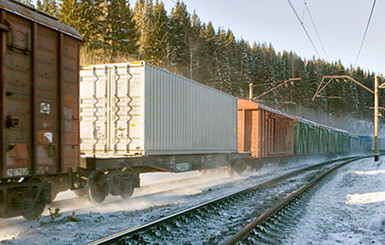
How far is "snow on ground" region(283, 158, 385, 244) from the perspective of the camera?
5672 millimetres

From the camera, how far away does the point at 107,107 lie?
30.3 feet

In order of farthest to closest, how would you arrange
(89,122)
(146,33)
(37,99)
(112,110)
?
(146,33), (89,122), (112,110), (37,99)

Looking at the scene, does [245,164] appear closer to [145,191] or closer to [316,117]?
[145,191]

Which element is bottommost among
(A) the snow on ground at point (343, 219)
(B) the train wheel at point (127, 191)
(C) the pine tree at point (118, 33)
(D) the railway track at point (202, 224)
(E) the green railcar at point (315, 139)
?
(A) the snow on ground at point (343, 219)

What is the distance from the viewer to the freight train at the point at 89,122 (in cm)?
539

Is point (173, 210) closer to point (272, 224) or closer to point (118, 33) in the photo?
point (272, 224)

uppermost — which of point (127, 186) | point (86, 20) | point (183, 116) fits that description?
point (86, 20)

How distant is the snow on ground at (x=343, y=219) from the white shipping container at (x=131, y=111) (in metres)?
4.25

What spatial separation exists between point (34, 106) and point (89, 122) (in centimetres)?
393

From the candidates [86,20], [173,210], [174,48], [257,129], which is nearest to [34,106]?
[173,210]

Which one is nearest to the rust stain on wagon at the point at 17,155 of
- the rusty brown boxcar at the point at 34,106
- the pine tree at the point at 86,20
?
the rusty brown boxcar at the point at 34,106

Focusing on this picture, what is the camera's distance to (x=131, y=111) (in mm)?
9000

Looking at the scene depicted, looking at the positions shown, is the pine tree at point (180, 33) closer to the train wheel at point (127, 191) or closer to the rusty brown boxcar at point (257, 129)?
the rusty brown boxcar at point (257, 129)

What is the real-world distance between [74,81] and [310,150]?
25624 millimetres
